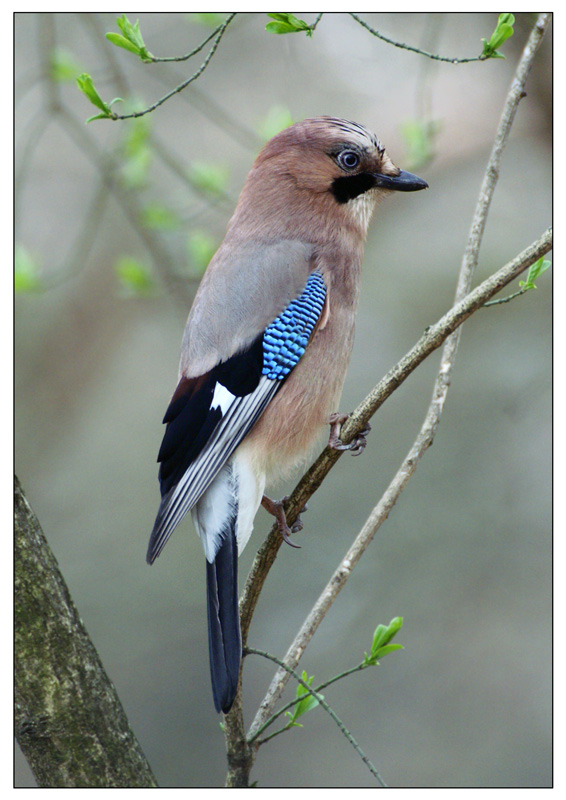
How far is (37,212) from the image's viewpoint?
426cm

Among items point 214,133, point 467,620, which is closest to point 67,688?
point 467,620

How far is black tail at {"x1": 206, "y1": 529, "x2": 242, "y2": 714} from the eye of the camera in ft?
5.47

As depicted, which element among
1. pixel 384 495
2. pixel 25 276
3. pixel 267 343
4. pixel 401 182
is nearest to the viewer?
pixel 384 495

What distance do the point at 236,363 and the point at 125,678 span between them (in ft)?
7.59

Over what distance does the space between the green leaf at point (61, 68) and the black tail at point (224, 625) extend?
1992 mm

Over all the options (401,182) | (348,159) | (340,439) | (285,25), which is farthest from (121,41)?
(340,439)

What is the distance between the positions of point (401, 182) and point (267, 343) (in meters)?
0.60

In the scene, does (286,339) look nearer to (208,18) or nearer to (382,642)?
(382,642)

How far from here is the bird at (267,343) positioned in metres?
1.93

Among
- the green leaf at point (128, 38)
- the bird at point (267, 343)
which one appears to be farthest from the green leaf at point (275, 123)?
the green leaf at point (128, 38)

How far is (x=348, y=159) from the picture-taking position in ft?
7.22

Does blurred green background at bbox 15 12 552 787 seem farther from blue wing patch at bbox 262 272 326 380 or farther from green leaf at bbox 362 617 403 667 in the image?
green leaf at bbox 362 617 403 667

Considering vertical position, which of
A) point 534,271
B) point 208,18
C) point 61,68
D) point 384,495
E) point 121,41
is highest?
point 61,68

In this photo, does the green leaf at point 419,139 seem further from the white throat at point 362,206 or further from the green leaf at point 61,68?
the green leaf at point 61,68
